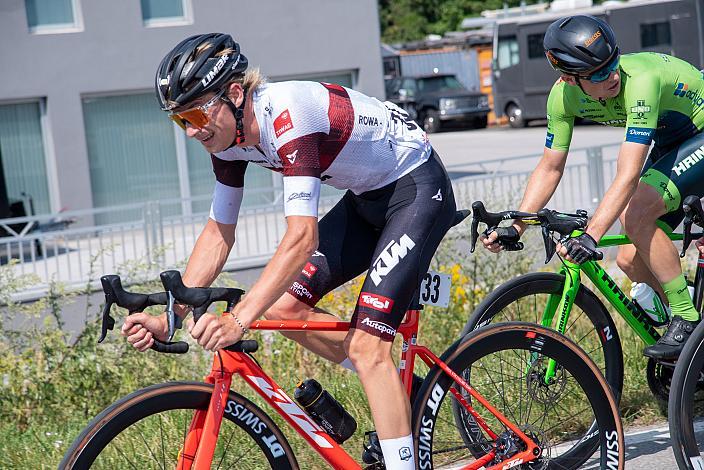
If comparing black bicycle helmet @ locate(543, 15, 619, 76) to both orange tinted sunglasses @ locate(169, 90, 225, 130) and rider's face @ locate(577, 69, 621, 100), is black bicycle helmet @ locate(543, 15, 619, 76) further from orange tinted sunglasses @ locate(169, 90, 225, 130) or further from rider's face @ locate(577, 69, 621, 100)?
orange tinted sunglasses @ locate(169, 90, 225, 130)

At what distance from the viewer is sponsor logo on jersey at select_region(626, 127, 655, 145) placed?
15.1 feet

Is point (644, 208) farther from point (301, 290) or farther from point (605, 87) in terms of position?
point (301, 290)

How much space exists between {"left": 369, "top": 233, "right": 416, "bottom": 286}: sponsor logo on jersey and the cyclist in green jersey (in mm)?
867

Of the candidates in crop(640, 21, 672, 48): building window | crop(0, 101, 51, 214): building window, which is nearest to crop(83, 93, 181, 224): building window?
crop(0, 101, 51, 214): building window

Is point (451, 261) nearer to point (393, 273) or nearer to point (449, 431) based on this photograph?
point (449, 431)

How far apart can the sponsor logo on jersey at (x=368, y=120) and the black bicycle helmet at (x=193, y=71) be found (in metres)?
0.52

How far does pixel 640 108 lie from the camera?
4.65 m

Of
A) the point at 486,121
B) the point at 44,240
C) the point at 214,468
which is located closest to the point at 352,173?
the point at 214,468

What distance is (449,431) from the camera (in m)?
4.62

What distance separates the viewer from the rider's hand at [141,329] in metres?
3.51

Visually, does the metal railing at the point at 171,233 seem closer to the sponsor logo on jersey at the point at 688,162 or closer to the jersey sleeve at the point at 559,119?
the jersey sleeve at the point at 559,119

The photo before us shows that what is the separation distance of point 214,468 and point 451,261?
4.55 meters

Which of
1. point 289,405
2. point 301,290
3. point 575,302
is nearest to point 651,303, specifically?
point 575,302

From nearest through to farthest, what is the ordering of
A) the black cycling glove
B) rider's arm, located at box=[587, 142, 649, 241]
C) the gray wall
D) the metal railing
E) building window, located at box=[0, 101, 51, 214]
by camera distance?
the black cycling glove, rider's arm, located at box=[587, 142, 649, 241], the metal railing, the gray wall, building window, located at box=[0, 101, 51, 214]
